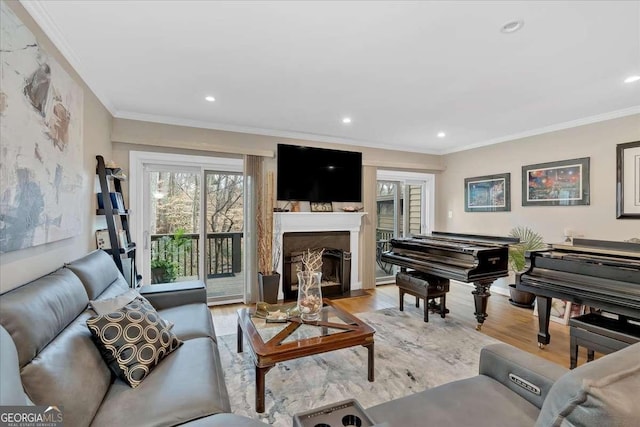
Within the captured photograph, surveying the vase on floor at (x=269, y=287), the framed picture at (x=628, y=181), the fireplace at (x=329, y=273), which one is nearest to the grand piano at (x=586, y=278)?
the framed picture at (x=628, y=181)

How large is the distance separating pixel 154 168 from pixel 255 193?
52.5 inches

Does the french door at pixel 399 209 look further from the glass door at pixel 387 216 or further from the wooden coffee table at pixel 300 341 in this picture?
the wooden coffee table at pixel 300 341

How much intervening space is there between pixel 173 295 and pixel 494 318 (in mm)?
3666

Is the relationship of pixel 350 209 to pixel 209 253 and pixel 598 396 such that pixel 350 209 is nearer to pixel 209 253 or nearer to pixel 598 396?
Answer: pixel 209 253

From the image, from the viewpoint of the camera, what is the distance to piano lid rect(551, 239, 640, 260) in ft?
8.83

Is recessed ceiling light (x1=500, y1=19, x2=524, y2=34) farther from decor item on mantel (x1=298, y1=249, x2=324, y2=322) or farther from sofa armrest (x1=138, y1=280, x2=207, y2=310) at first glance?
sofa armrest (x1=138, y1=280, x2=207, y2=310)

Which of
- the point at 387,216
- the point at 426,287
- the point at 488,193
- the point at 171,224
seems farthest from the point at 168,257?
the point at 488,193

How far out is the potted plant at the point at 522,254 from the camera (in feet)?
12.8

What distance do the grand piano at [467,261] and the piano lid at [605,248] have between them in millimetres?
593

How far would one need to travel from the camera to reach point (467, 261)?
3186 mm

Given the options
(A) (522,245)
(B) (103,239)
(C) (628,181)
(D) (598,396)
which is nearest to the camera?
(D) (598,396)

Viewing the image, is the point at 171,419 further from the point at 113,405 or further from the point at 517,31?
the point at 517,31

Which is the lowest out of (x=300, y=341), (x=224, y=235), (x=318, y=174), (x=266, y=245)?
(x=300, y=341)

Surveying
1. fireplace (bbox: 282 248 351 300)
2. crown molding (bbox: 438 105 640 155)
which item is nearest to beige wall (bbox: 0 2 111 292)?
fireplace (bbox: 282 248 351 300)
